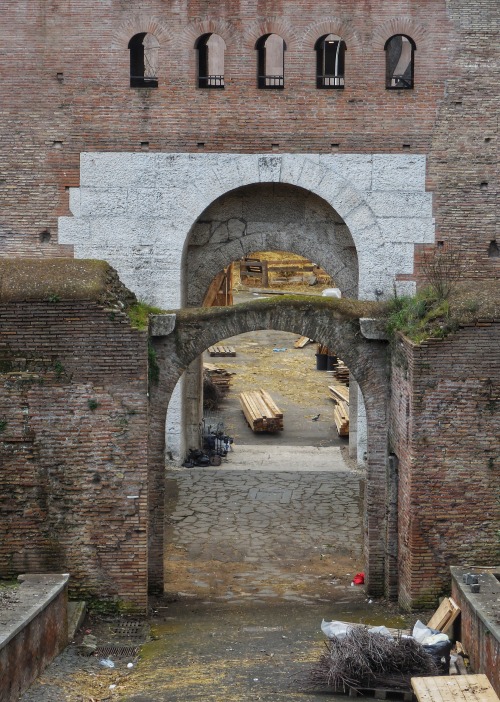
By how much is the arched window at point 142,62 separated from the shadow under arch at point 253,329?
6221 millimetres

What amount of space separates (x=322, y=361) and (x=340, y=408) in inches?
225

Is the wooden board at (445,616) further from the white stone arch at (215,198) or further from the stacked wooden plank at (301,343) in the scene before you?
the stacked wooden plank at (301,343)

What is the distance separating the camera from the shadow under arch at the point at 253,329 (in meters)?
13.8

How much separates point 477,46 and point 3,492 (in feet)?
32.7

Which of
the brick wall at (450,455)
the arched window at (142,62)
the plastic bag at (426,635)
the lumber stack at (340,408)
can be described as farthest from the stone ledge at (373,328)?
the lumber stack at (340,408)

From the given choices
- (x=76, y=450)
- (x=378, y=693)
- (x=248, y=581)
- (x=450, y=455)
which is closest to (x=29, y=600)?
(x=76, y=450)

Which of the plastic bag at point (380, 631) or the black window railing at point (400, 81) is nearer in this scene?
the plastic bag at point (380, 631)

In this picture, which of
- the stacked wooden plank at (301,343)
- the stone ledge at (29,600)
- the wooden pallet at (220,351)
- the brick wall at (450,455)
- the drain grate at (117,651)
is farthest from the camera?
the stacked wooden plank at (301,343)

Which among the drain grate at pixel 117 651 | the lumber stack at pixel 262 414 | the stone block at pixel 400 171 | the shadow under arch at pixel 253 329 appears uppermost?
the stone block at pixel 400 171

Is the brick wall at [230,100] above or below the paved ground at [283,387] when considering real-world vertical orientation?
above

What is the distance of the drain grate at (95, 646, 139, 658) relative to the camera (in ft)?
39.5

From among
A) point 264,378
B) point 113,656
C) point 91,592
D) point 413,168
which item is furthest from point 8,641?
point 264,378

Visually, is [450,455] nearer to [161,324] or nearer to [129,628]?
[161,324]

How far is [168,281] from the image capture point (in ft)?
62.8
